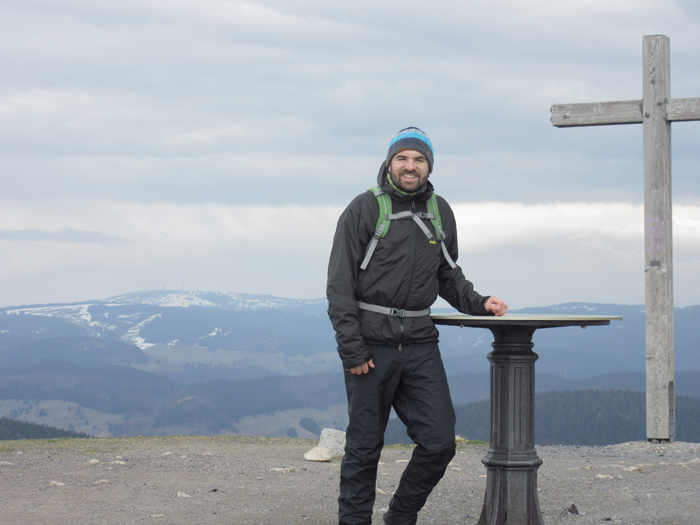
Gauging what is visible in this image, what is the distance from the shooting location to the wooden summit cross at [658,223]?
9.66m

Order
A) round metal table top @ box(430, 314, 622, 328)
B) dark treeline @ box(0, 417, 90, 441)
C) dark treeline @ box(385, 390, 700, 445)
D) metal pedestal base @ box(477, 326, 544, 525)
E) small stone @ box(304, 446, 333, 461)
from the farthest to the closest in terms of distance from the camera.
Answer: dark treeline @ box(385, 390, 700, 445), dark treeline @ box(0, 417, 90, 441), small stone @ box(304, 446, 333, 461), metal pedestal base @ box(477, 326, 544, 525), round metal table top @ box(430, 314, 622, 328)

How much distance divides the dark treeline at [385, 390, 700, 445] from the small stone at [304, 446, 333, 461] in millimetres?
121491

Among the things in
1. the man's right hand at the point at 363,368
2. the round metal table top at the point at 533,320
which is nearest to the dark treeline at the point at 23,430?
the man's right hand at the point at 363,368

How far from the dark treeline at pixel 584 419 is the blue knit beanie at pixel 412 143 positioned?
12642 centimetres

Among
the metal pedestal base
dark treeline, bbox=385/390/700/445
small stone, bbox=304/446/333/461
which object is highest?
the metal pedestal base

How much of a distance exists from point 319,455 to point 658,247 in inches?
221

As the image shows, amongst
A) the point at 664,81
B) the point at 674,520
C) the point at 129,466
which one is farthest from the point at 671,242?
the point at 129,466

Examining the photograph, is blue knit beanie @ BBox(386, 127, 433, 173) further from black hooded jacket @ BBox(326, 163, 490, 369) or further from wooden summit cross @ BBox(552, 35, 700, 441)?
wooden summit cross @ BBox(552, 35, 700, 441)

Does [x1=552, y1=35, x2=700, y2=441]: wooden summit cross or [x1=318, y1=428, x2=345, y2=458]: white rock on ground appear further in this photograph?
[x1=552, y1=35, x2=700, y2=441]: wooden summit cross

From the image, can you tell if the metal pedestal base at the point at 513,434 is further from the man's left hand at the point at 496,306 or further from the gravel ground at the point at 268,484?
the gravel ground at the point at 268,484

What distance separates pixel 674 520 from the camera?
5445mm

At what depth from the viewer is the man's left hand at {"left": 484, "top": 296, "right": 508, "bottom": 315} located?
4.75m

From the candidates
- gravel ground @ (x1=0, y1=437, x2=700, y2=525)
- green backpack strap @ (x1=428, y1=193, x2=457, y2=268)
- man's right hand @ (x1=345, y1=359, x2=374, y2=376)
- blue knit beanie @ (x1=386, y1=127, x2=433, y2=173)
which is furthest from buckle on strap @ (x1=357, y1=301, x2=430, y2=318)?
gravel ground @ (x1=0, y1=437, x2=700, y2=525)

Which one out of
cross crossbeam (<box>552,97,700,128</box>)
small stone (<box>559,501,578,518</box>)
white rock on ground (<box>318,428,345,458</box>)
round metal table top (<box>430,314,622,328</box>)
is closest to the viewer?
round metal table top (<box>430,314,622,328</box>)
